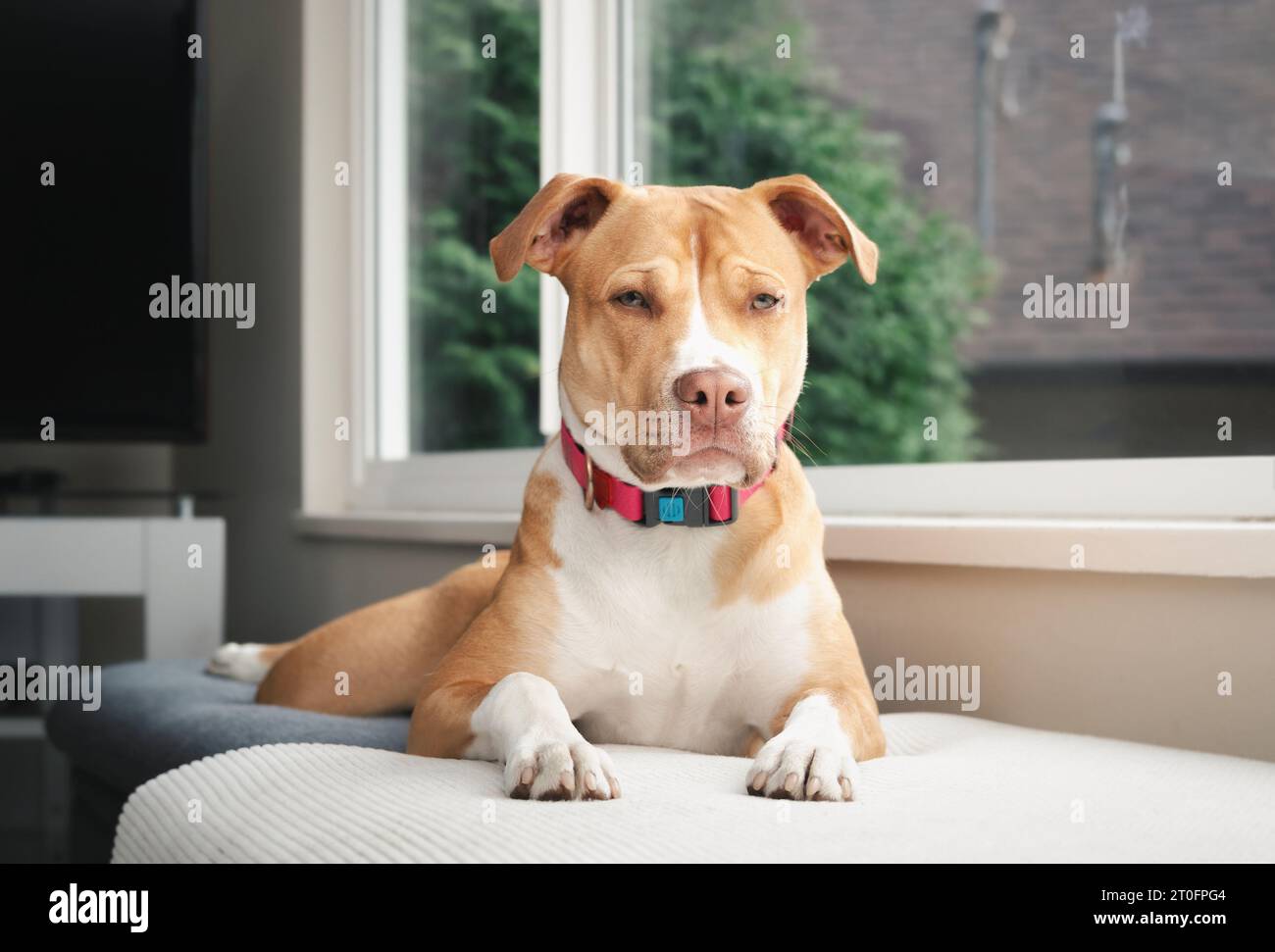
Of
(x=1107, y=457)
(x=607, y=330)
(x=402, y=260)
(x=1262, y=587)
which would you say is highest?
(x=402, y=260)

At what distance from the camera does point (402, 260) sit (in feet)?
11.2

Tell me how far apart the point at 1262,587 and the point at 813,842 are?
2.31 feet

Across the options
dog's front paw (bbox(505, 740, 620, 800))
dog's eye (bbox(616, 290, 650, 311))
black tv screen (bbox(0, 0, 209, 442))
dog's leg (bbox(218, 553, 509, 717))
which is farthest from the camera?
black tv screen (bbox(0, 0, 209, 442))

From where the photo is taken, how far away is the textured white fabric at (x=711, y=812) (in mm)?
916

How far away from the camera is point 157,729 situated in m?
1.85

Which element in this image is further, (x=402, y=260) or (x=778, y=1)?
(x=402, y=260)

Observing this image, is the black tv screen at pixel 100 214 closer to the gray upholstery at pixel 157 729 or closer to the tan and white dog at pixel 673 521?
the gray upholstery at pixel 157 729

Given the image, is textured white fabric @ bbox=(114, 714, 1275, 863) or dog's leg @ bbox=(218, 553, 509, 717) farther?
dog's leg @ bbox=(218, 553, 509, 717)

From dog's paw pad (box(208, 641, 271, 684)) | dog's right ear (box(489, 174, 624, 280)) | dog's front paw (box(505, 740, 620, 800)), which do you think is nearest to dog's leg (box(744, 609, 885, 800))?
dog's front paw (box(505, 740, 620, 800))

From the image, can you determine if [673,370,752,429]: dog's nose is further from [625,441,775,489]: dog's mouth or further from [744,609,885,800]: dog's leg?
[744,609,885,800]: dog's leg

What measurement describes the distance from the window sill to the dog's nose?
47 centimetres

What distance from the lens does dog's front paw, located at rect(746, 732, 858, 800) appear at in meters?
1.09

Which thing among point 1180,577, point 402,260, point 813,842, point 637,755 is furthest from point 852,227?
point 402,260

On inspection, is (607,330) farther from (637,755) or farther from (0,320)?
(0,320)
